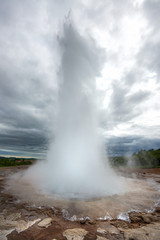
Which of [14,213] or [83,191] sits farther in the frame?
[83,191]

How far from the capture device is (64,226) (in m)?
4.72

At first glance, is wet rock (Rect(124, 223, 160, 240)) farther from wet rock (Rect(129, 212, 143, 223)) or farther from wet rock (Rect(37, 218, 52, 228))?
wet rock (Rect(37, 218, 52, 228))

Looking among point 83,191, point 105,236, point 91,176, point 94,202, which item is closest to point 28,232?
point 105,236

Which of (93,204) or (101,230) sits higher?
(93,204)

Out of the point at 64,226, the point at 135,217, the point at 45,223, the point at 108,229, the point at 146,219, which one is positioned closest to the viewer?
the point at 108,229

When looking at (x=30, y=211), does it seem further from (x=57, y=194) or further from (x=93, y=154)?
(x=93, y=154)

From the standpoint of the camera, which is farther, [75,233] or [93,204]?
[93,204]

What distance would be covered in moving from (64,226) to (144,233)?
8.64 ft

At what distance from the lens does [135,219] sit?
5395 mm

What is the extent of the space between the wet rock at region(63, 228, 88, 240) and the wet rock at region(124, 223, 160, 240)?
1301 mm

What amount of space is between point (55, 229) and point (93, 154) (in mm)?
10575

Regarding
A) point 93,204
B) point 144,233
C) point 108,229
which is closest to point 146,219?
point 144,233

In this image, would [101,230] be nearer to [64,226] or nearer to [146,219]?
[64,226]

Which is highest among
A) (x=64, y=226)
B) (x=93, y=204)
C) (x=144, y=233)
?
(x=93, y=204)
